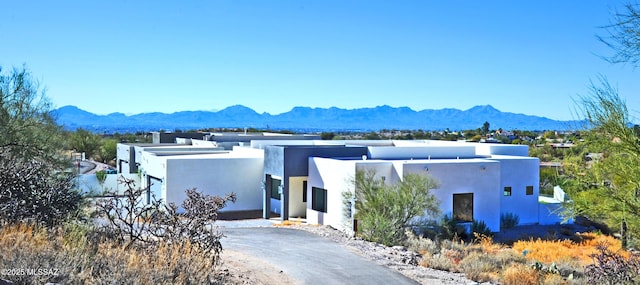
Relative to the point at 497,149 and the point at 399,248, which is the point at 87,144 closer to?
the point at 497,149

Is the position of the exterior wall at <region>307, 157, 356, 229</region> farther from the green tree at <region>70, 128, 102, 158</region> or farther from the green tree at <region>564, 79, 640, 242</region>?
the green tree at <region>70, 128, 102, 158</region>

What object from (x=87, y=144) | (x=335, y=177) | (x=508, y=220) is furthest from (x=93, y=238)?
(x=87, y=144)

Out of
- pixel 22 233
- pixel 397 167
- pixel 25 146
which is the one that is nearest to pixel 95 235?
pixel 22 233

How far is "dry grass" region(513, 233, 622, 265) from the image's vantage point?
19406 millimetres

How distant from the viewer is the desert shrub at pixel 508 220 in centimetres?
2691

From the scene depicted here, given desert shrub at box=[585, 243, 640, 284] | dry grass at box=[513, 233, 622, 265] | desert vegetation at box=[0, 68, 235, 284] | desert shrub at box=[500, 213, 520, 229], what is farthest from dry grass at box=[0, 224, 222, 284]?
desert shrub at box=[500, 213, 520, 229]

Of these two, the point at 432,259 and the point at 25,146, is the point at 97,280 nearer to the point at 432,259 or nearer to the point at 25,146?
the point at 432,259

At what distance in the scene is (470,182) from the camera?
24984mm

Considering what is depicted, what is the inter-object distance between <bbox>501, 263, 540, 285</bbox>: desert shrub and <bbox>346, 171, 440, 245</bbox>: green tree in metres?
5.53

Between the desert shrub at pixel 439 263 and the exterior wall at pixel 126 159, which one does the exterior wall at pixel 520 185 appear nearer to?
the desert shrub at pixel 439 263

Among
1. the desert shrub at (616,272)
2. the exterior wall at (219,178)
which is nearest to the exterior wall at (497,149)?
the exterior wall at (219,178)

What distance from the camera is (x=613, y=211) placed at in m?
10.9

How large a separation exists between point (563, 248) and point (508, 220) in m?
4.99

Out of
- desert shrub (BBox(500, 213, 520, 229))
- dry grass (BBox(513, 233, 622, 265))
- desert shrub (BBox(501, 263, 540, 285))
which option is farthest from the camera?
desert shrub (BBox(500, 213, 520, 229))
